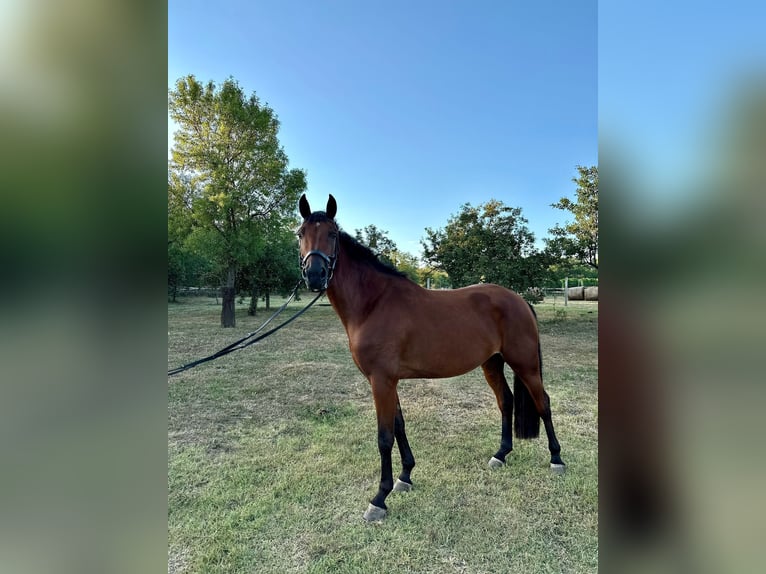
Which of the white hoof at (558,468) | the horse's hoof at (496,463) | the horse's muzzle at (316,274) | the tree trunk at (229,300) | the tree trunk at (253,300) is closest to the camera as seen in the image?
the horse's muzzle at (316,274)

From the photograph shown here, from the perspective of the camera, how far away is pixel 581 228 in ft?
31.0

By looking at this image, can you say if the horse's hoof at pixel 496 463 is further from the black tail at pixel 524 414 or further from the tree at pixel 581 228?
the tree at pixel 581 228

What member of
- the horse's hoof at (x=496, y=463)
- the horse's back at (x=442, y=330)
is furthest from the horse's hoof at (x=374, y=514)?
the horse's hoof at (x=496, y=463)

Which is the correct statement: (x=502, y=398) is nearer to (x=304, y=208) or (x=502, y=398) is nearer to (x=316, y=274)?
(x=316, y=274)

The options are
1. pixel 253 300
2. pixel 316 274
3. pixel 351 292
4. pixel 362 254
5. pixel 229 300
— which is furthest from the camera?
pixel 253 300

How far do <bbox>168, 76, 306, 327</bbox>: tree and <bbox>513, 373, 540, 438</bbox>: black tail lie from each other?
9392mm

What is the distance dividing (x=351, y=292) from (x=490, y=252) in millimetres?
9094

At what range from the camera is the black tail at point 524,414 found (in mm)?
3391

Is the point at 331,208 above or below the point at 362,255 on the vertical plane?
above

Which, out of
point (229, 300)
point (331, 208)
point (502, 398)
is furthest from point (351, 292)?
point (229, 300)

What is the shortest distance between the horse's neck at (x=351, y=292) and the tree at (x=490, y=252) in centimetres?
820

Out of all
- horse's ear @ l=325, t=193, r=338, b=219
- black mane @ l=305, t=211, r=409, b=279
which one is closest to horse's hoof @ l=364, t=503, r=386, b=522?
black mane @ l=305, t=211, r=409, b=279

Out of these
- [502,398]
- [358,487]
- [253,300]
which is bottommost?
[358,487]
